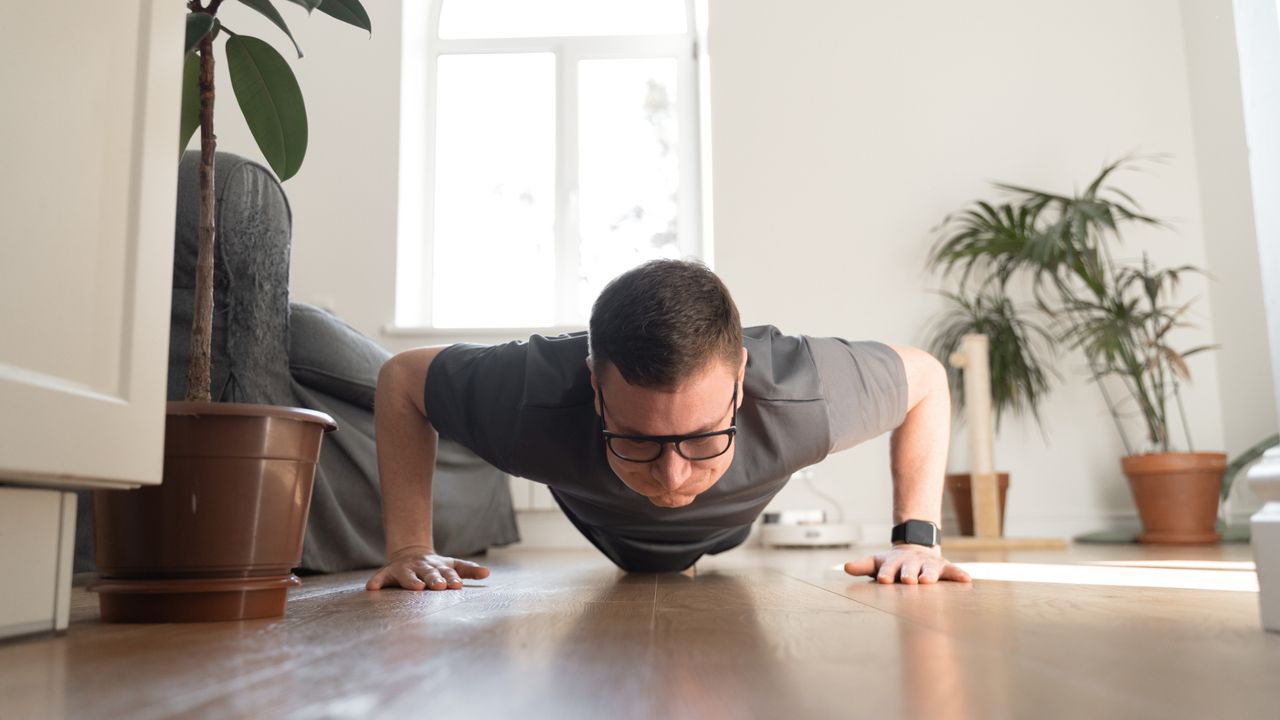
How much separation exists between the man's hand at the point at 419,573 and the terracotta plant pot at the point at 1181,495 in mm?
2941

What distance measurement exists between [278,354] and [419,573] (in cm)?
80

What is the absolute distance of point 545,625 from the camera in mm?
922

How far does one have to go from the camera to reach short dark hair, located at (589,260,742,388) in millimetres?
1205

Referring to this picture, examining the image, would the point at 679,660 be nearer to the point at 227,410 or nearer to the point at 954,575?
the point at 227,410

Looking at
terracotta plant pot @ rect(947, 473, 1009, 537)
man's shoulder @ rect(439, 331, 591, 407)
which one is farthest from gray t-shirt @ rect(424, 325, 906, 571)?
terracotta plant pot @ rect(947, 473, 1009, 537)

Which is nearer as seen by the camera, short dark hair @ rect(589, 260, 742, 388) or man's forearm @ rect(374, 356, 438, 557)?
short dark hair @ rect(589, 260, 742, 388)

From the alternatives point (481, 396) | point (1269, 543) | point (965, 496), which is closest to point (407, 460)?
point (481, 396)

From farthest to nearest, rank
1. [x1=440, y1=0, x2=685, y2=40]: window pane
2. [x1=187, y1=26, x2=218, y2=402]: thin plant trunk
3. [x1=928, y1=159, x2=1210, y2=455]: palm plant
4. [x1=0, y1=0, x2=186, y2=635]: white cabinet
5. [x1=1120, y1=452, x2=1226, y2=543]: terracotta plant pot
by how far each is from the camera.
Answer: [x1=440, y1=0, x2=685, y2=40]: window pane < [x1=928, y1=159, x2=1210, y2=455]: palm plant < [x1=1120, y1=452, x2=1226, y2=543]: terracotta plant pot < [x1=187, y1=26, x2=218, y2=402]: thin plant trunk < [x1=0, y1=0, x2=186, y2=635]: white cabinet

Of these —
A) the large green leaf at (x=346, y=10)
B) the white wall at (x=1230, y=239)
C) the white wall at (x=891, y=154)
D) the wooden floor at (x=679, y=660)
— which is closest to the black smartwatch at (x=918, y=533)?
the wooden floor at (x=679, y=660)

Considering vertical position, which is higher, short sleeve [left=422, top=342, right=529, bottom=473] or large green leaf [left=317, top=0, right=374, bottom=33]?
large green leaf [left=317, top=0, right=374, bottom=33]

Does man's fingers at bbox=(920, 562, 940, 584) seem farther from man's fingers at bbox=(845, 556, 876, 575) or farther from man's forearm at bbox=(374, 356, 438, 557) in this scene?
man's forearm at bbox=(374, 356, 438, 557)

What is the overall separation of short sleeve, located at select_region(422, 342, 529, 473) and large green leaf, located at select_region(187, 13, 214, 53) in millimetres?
605

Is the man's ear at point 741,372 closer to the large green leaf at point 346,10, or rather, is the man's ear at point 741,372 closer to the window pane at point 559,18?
the large green leaf at point 346,10

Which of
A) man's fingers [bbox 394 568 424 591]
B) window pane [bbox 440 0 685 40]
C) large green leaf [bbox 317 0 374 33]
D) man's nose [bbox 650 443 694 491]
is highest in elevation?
window pane [bbox 440 0 685 40]
